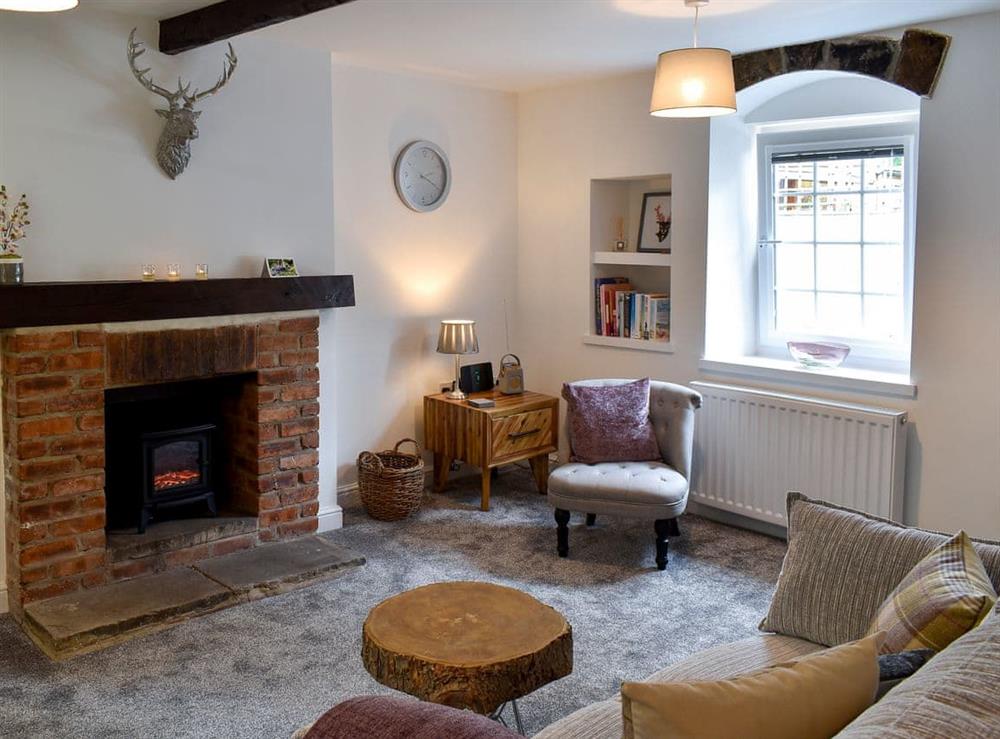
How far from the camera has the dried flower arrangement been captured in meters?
3.54

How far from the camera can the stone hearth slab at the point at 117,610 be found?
3428mm

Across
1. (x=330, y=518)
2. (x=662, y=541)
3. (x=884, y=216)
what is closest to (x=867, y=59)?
(x=884, y=216)

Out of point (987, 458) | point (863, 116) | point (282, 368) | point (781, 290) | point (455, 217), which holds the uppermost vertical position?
point (863, 116)

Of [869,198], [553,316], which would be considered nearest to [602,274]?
[553,316]

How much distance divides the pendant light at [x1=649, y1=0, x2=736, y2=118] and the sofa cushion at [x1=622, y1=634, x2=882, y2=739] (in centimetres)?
207

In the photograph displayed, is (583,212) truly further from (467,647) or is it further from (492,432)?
(467,647)

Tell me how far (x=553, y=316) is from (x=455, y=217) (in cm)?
84

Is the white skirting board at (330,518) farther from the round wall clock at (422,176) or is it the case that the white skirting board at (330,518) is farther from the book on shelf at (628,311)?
the book on shelf at (628,311)

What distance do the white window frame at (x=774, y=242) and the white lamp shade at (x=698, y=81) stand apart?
1.61 metres

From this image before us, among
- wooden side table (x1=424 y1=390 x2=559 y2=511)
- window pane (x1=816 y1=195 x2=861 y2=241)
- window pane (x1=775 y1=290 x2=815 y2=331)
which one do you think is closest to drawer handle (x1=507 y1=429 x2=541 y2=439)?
wooden side table (x1=424 y1=390 x2=559 y2=511)

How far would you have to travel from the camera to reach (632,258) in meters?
5.29

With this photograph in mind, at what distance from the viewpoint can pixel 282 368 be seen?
439 centimetres

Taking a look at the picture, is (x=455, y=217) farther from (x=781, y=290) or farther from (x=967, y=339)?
(x=967, y=339)

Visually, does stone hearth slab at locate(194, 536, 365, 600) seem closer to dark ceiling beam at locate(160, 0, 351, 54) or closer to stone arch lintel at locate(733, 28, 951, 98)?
dark ceiling beam at locate(160, 0, 351, 54)
